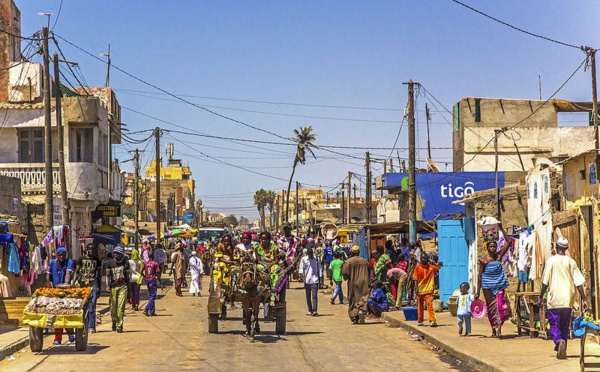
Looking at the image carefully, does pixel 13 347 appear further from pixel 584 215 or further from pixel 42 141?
pixel 42 141

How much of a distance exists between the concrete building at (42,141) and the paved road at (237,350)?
601 inches

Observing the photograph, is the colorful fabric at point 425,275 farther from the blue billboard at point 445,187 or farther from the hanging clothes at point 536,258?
the blue billboard at point 445,187

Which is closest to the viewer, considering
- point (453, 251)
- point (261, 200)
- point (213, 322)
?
point (213, 322)

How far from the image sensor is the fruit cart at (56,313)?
51.8ft

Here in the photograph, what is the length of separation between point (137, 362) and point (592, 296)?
7.81 meters

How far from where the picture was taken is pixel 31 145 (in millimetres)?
38094

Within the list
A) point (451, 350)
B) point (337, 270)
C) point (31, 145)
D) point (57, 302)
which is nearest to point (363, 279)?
point (337, 270)

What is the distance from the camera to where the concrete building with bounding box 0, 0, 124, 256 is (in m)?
36.7

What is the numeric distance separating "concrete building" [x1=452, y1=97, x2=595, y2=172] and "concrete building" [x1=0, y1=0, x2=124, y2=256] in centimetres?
2207

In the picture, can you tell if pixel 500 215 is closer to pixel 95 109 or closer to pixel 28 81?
pixel 95 109

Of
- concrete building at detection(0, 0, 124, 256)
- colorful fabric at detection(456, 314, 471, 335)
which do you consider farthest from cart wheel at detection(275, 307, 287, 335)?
concrete building at detection(0, 0, 124, 256)

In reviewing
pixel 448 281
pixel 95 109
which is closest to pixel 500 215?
pixel 448 281

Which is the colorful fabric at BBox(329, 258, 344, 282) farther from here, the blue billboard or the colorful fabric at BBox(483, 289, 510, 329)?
the blue billboard

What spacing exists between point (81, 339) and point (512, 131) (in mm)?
41528
